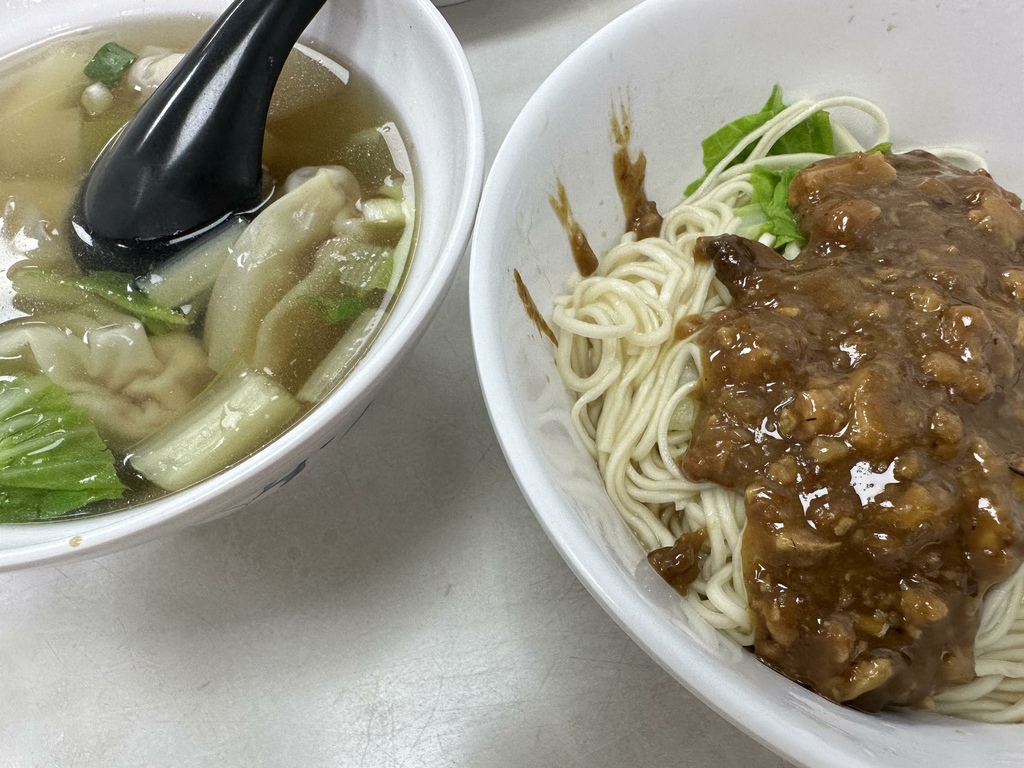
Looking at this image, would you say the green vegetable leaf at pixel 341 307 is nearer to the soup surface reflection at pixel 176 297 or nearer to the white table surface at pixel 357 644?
the soup surface reflection at pixel 176 297

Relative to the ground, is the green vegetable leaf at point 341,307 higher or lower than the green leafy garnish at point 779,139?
lower

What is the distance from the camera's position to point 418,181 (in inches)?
66.2

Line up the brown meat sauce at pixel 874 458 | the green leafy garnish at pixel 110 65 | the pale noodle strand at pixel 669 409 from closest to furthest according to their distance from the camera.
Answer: the brown meat sauce at pixel 874 458, the pale noodle strand at pixel 669 409, the green leafy garnish at pixel 110 65

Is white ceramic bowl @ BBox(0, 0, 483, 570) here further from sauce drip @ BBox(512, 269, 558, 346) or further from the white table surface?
the white table surface

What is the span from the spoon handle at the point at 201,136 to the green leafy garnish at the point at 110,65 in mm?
454

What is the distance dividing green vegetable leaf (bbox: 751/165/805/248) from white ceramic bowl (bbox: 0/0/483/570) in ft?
2.43

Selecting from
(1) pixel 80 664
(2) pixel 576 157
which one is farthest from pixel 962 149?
(1) pixel 80 664

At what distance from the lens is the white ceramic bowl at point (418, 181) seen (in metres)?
1.08

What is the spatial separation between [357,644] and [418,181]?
3.51ft

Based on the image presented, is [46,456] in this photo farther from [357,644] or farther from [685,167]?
[685,167]

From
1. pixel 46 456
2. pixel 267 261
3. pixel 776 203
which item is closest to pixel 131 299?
pixel 267 261

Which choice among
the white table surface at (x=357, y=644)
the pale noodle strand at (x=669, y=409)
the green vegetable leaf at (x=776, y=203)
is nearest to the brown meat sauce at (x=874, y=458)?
the pale noodle strand at (x=669, y=409)

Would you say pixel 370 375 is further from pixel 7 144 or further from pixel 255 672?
pixel 7 144

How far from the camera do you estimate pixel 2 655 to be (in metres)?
1.50
